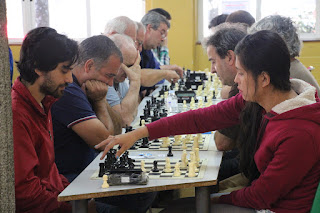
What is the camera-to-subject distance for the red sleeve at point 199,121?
9.61ft

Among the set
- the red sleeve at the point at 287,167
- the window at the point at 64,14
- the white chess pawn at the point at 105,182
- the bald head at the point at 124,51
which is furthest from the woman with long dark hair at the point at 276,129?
the window at the point at 64,14

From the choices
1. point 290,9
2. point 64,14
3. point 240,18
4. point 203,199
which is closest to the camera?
point 203,199

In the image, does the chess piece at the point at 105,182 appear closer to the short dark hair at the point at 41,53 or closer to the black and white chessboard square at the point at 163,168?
the black and white chessboard square at the point at 163,168

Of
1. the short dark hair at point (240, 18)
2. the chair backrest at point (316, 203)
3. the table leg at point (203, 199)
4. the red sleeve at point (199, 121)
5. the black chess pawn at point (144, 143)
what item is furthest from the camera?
the short dark hair at point (240, 18)

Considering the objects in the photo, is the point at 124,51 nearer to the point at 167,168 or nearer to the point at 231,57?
the point at 231,57

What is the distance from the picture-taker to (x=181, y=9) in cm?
992

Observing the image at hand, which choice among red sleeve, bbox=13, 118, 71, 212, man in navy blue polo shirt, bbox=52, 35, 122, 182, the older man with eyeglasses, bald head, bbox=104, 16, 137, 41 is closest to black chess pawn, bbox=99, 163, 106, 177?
red sleeve, bbox=13, 118, 71, 212

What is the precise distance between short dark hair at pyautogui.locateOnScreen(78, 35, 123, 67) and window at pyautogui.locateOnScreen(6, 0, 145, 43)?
7.07 metres

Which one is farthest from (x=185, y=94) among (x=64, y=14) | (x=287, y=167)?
(x=64, y=14)

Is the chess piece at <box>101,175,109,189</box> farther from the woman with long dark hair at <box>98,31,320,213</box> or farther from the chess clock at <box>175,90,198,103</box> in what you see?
the chess clock at <box>175,90,198,103</box>

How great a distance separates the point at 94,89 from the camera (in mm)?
3379

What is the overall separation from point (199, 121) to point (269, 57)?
761mm

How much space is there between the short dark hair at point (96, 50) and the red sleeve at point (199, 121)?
726mm

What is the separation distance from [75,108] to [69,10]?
7.78 metres
